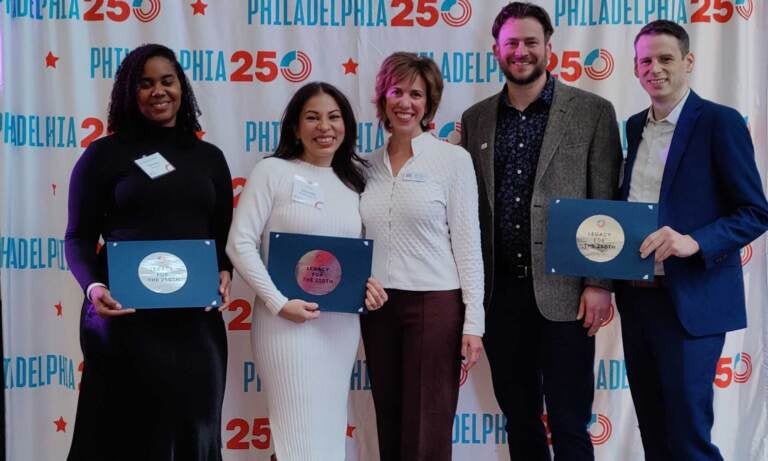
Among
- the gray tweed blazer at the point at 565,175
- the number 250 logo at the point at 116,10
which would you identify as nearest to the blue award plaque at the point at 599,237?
the gray tweed blazer at the point at 565,175

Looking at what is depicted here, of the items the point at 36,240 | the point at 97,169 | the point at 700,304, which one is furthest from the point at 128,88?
the point at 700,304

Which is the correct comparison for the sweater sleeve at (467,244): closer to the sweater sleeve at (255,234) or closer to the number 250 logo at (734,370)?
the sweater sleeve at (255,234)

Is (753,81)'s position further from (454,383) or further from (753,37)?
(454,383)

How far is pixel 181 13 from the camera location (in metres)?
3.08

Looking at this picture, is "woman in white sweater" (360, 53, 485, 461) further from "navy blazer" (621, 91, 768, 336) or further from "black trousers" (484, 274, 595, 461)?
"navy blazer" (621, 91, 768, 336)

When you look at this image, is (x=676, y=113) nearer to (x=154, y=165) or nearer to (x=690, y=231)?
(x=690, y=231)

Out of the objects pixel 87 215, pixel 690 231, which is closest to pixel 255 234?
pixel 87 215

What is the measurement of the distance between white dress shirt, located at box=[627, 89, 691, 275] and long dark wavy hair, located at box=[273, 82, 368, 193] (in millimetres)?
927

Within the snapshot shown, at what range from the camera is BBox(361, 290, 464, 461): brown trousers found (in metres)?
2.35

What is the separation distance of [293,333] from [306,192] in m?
0.46

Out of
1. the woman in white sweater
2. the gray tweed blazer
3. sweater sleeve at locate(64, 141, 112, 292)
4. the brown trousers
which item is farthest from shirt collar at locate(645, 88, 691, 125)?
sweater sleeve at locate(64, 141, 112, 292)

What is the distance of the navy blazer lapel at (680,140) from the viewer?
7.34ft

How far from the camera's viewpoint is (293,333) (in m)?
2.27

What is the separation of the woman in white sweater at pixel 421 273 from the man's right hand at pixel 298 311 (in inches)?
10.4
